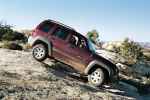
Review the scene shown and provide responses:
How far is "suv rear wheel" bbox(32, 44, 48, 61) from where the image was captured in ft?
52.6

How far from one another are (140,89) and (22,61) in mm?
8564

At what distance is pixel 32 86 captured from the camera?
11523 mm

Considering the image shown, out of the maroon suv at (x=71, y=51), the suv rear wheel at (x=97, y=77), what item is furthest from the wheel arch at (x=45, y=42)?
the suv rear wheel at (x=97, y=77)

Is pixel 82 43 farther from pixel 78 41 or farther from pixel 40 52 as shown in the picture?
pixel 40 52

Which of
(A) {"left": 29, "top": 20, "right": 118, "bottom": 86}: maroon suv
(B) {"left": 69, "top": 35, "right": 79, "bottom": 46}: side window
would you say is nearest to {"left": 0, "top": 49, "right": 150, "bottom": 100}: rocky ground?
(A) {"left": 29, "top": 20, "right": 118, "bottom": 86}: maroon suv

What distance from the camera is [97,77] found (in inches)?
588

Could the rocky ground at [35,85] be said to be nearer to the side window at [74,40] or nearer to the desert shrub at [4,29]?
the side window at [74,40]

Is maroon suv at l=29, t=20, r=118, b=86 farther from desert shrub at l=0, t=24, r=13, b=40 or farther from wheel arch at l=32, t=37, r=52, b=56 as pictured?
desert shrub at l=0, t=24, r=13, b=40

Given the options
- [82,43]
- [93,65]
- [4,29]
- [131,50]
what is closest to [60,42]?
[82,43]

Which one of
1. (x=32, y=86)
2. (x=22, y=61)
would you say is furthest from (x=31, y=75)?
(x=22, y=61)

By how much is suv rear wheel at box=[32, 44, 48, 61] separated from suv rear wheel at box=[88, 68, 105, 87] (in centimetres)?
270

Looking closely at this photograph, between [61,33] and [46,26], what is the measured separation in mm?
915

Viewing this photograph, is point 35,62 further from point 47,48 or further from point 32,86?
point 32,86

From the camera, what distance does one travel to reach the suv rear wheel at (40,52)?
52.6 feet
